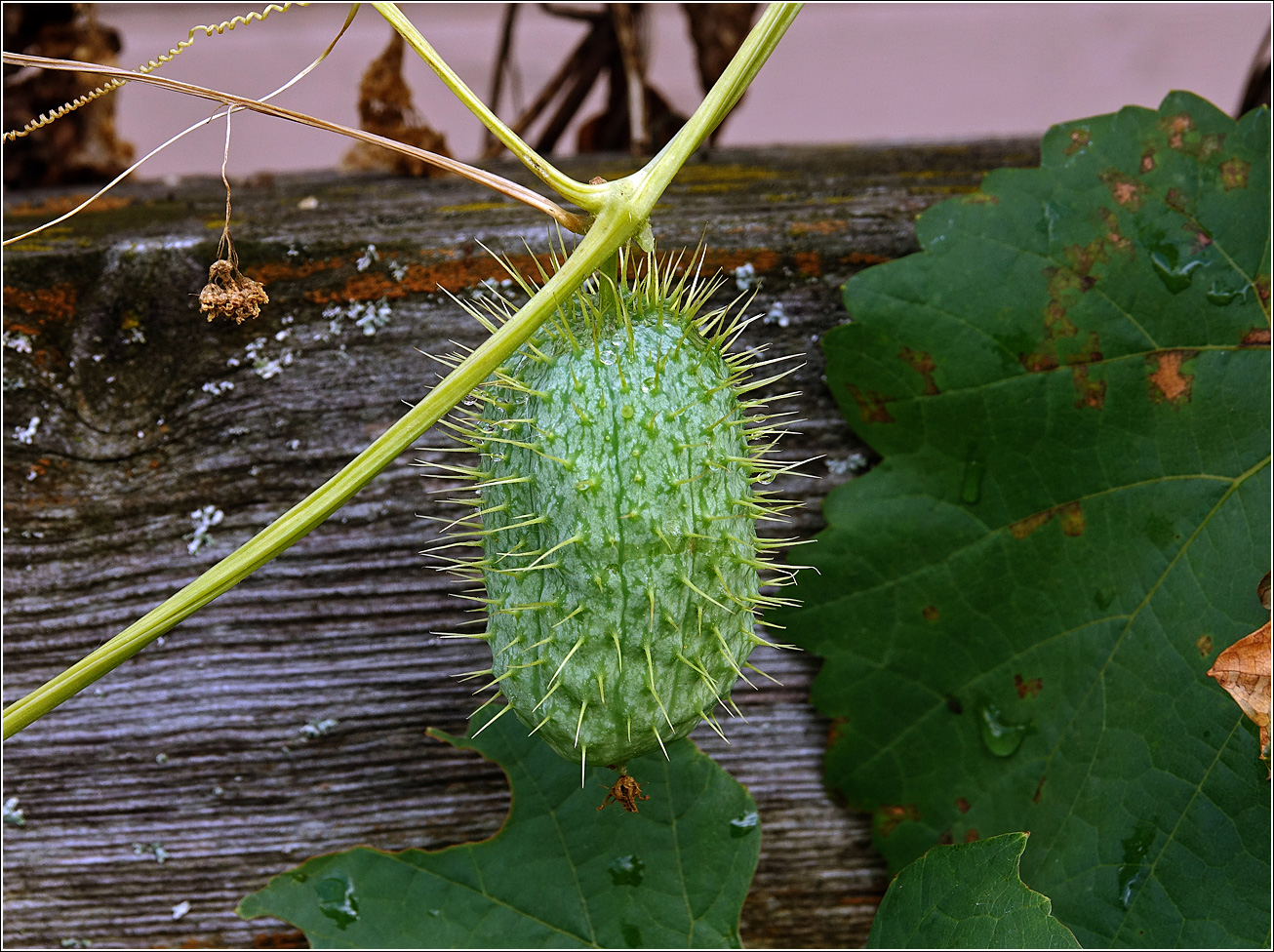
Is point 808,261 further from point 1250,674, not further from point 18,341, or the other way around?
point 18,341

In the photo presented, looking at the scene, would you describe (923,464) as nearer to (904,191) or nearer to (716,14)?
(904,191)

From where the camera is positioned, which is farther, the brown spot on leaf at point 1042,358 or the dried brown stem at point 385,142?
the brown spot on leaf at point 1042,358

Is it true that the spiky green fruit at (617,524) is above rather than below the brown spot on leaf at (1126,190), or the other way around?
below

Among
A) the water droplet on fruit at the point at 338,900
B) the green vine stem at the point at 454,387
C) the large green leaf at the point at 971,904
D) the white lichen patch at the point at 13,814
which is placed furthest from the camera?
the white lichen patch at the point at 13,814

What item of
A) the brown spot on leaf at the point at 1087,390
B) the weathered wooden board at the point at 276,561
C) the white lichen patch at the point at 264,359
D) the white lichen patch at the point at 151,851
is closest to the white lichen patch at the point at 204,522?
the weathered wooden board at the point at 276,561

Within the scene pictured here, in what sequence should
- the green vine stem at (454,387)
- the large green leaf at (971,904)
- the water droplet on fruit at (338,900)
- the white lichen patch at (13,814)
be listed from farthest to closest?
the white lichen patch at (13,814), the water droplet on fruit at (338,900), the large green leaf at (971,904), the green vine stem at (454,387)

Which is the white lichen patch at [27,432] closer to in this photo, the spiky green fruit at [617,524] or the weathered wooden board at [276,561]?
the weathered wooden board at [276,561]
